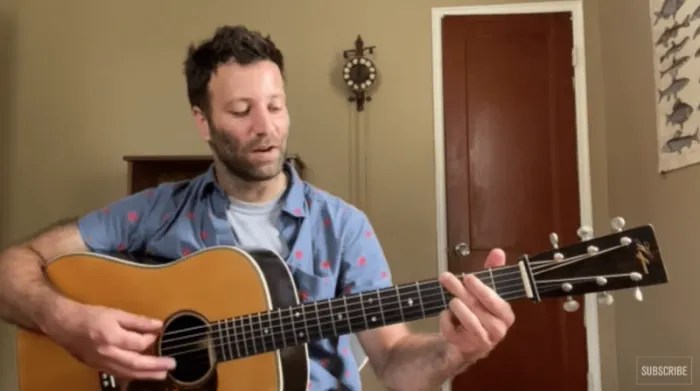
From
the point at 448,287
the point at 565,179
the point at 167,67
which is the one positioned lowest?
the point at 448,287

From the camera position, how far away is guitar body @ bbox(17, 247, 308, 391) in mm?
1103

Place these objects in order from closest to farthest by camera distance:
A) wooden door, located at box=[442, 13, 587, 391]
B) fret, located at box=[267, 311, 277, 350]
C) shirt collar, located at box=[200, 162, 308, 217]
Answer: fret, located at box=[267, 311, 277, 350] < shirt collar, located at box=[200, 162, 308, 217] < wooden door, located at box=[442, 13, 587, 391]

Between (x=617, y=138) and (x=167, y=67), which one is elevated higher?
(x=167, y=67)

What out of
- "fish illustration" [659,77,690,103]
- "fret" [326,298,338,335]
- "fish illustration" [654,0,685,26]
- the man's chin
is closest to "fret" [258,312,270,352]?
"fret" [326,298,338,335]

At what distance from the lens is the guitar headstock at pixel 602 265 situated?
0.86 metres

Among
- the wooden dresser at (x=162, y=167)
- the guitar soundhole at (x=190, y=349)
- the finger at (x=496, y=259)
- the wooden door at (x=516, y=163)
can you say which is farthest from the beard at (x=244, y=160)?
the wooden door at (x=516, y=163)

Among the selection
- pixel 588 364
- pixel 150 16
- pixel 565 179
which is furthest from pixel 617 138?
pixel 150 16

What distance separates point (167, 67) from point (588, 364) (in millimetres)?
2264

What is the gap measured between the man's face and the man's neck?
2 centimetres

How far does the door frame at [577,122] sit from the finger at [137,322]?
1879mm

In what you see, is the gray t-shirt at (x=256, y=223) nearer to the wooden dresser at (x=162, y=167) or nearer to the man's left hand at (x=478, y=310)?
the man's left hand at (x=478, y=310)

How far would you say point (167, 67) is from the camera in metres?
3.06

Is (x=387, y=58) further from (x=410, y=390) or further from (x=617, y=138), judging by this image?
(x=410, y=390)

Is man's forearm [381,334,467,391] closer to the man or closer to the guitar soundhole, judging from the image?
the man
